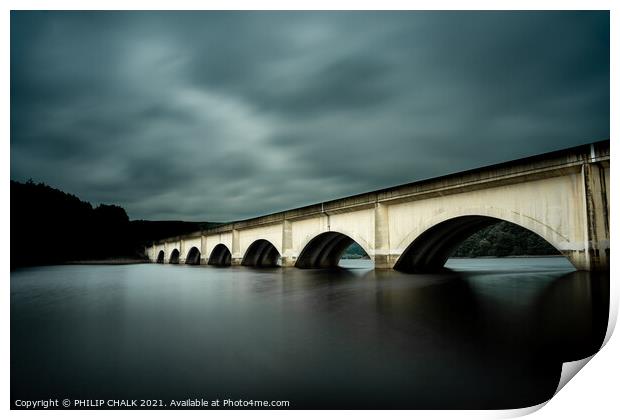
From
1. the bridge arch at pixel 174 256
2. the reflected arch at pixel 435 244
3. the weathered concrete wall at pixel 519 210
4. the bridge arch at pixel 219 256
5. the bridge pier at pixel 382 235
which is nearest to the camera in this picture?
the weathered concrete wall at pixel 519 210

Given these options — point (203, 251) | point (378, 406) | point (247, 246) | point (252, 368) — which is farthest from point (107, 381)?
point (203, 251)

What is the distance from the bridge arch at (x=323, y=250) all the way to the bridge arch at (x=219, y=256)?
619 inches

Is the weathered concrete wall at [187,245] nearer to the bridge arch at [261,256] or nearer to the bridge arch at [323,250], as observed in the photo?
the bridge arch at [261,256]

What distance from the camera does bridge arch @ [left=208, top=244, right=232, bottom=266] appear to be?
120ft

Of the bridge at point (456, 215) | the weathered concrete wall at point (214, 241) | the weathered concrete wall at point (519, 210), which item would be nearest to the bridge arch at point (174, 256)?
the weathered concrete wall at point (214, 241)

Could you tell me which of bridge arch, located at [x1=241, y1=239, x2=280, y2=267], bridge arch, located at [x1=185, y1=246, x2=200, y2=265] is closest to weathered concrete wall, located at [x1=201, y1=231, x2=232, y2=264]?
bridge arch, located at [x1=241, y1=239, x2=280, y2=267]

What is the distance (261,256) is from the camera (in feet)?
98.5

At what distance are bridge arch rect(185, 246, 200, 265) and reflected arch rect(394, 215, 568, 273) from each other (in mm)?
30715

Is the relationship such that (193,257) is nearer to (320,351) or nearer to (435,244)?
(435,244)

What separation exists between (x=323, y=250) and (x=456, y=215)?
11.5 meters

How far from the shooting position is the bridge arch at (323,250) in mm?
21125

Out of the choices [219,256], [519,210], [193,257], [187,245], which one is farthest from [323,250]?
[193,257]

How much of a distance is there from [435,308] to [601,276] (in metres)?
3.71

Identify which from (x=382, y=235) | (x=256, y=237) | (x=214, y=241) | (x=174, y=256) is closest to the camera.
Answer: (x=382, y=235)
